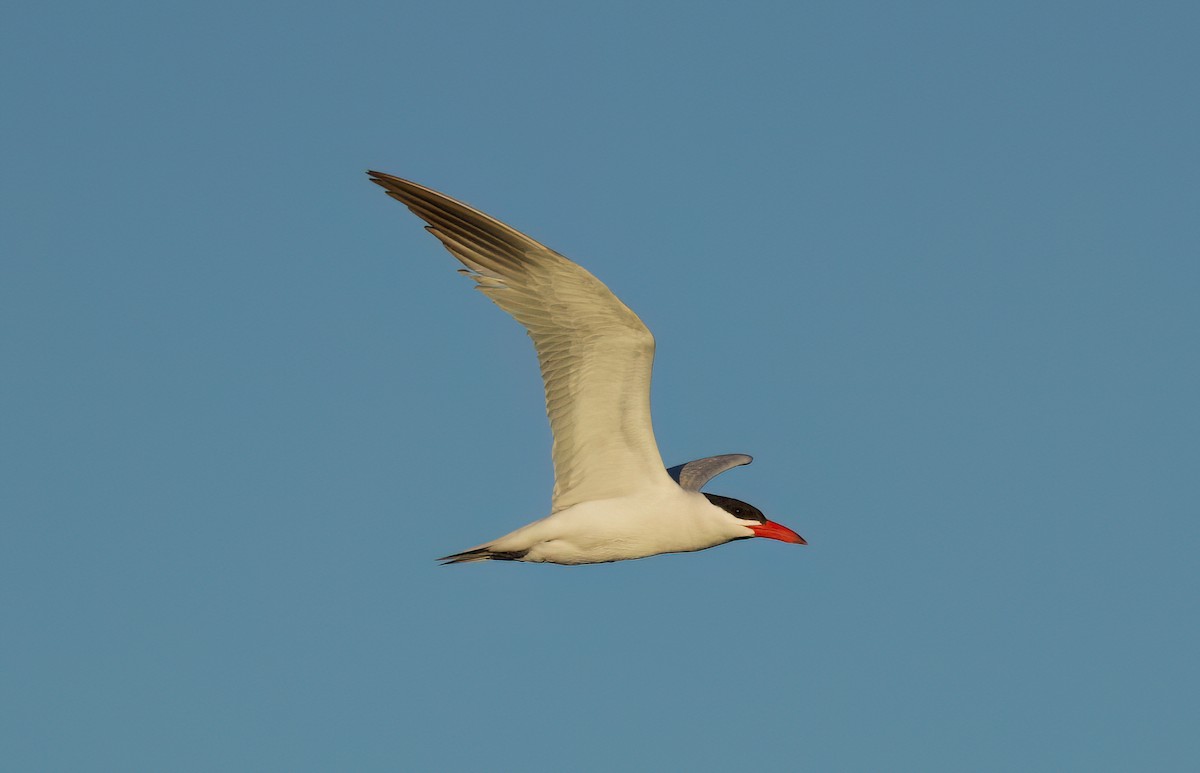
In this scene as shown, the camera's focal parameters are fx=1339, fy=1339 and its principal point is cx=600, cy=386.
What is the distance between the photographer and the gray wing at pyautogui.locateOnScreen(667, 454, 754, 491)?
15.0 meters

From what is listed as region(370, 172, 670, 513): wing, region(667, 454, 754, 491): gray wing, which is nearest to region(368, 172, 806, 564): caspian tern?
region(370, 172, 670, 513): wing

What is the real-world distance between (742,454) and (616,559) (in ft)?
13.6

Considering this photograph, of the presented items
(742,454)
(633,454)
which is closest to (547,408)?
(633,454)

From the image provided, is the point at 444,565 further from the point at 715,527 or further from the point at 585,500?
the point at 715,527

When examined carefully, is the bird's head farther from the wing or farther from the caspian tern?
the wing

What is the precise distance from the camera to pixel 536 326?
11.5 metres

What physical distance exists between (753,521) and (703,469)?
94.8 inches

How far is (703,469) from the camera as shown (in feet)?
51.1

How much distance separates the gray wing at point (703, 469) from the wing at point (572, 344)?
232 cm

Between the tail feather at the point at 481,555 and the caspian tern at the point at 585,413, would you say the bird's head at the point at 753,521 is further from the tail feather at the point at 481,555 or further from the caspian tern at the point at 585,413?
the tail feather at the point at 481,555

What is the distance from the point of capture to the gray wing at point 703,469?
14969 millimetres

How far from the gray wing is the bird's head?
4.68ft

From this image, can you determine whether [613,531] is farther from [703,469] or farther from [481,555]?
[703,469]

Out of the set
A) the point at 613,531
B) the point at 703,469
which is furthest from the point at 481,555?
the point at 703,469
